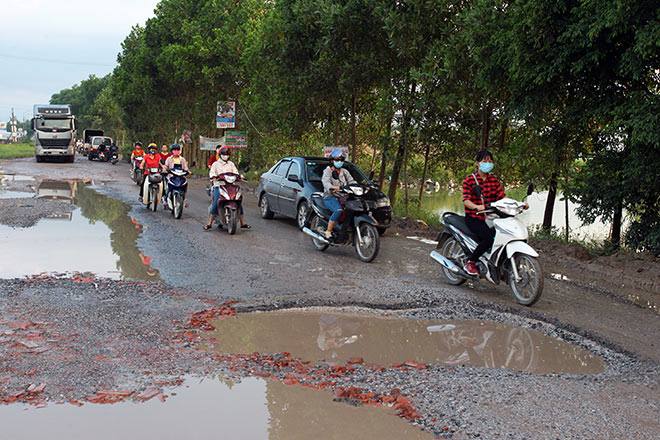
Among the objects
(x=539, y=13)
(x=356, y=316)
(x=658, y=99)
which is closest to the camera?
(x=356, y=316)

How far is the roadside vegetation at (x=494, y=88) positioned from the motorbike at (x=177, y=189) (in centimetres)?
574

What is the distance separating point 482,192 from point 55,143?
39.8 meters

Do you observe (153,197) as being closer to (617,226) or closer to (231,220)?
(231,220)

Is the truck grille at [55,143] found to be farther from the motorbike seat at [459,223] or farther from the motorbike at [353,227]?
the motorbike seat at [459,223]

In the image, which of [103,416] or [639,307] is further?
[639,307]

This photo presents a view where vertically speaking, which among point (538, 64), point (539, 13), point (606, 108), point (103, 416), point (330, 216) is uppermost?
point (539, 13)

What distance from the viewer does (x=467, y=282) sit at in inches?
337

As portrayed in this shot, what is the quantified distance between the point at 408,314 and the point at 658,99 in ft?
18.5

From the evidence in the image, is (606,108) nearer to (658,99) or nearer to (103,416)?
(658,99)

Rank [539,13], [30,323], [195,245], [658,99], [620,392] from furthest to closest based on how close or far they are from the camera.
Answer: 1. [195,245]
2. [539,13]
3. [658,99]
4. [30,323]
5. [620,392]

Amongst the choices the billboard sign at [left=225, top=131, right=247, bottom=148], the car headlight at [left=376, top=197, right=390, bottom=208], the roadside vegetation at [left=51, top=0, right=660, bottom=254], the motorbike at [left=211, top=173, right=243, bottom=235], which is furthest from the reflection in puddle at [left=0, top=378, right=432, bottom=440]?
the billboard sign at [left=225, top=131, right=247, bottom=148]

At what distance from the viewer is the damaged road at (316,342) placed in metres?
4.12

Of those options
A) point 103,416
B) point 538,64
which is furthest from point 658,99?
point 103,416

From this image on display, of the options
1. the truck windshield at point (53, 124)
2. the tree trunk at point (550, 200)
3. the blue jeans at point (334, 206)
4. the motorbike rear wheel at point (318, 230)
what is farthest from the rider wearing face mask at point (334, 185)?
the truck windshield at point (53, 124)
